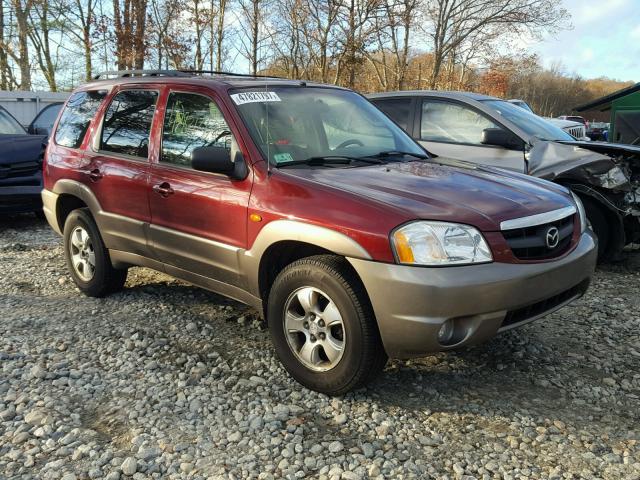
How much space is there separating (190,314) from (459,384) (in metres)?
2.15

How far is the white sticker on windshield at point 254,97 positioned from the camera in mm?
3612

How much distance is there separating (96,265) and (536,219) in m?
3.43

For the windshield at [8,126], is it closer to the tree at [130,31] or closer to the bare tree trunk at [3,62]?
the tree at [130,31]

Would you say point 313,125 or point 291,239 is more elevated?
point 313,125

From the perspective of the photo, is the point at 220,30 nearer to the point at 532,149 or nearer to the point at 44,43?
the point at 44,43

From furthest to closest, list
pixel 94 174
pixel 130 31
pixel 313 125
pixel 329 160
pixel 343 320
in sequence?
pixel 130 31, pixel 94 174, pixel 313 125, pixel 329 160, pixel 343 320

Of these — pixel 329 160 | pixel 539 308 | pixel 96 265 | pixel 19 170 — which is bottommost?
pixel 96 265

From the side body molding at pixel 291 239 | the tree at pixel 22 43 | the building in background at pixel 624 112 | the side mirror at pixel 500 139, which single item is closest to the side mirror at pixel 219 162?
the side body molding at pixel 291 239

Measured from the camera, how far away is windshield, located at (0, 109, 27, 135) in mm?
8188

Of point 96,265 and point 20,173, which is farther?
point 20,173

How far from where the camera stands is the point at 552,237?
302 centimetres

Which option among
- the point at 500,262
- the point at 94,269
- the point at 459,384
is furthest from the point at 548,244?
the point at 94,269

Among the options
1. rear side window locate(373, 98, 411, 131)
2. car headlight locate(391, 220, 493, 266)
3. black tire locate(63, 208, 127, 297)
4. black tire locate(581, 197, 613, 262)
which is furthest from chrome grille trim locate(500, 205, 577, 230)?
rear side window locate(373, 98, 411, 131)

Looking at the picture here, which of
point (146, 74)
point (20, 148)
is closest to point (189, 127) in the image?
point (146, 74)
